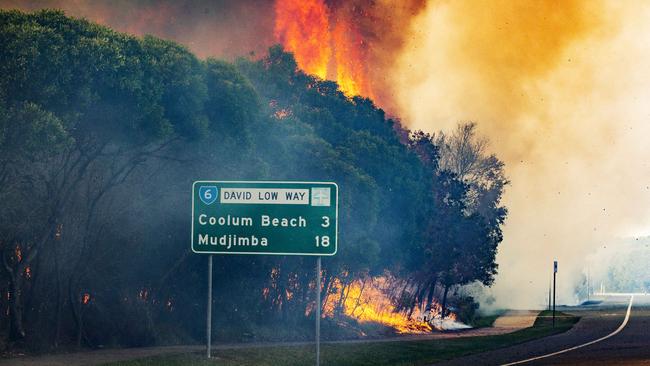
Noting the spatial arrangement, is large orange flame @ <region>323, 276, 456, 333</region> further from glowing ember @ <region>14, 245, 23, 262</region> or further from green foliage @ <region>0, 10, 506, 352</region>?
glowing ember @ <region>14, 245, 23, 262</region>

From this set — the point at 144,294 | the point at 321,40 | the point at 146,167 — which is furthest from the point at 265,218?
the point at 321,40

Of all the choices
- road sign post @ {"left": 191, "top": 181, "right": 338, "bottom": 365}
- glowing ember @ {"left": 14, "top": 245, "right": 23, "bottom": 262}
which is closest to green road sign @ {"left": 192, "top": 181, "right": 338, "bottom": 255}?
road sign post @ {"left": 191, "top": 181, "right": 338, "bottom": 365}

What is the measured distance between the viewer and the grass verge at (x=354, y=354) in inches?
1154

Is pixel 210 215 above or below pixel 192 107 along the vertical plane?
below

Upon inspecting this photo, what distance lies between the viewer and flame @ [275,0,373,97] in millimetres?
73750

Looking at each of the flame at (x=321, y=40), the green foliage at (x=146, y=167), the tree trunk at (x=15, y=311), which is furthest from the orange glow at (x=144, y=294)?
the flame at (x=321, y=40)

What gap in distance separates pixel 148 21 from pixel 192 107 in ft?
139

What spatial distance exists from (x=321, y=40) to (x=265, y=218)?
4977cm

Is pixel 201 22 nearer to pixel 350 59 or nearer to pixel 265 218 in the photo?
pixel 350 59

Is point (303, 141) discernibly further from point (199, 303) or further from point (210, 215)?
point (210, 215)

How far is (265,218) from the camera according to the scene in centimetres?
2647

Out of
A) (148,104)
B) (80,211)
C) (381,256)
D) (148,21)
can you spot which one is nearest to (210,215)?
(148,104)

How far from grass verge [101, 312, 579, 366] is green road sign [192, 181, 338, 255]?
3.78 meters

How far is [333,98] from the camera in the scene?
55531 millimetres
